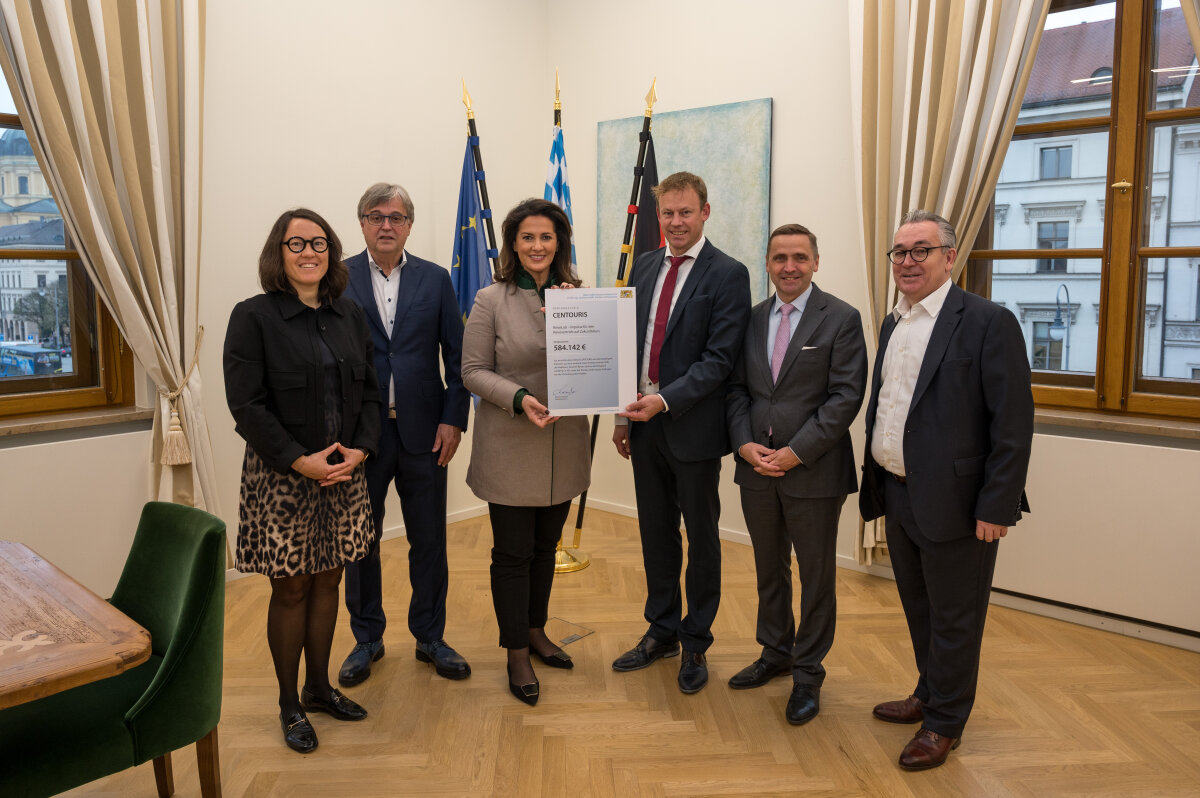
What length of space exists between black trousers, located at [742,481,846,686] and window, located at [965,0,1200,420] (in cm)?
169

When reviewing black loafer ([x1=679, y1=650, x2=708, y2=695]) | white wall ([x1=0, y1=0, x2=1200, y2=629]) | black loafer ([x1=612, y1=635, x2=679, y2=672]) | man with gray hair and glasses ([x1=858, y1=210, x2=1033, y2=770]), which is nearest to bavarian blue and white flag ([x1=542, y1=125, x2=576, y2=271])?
white wall ([x1=0, y1=0, x2=1200, y2=629])

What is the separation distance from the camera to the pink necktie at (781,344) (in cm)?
269

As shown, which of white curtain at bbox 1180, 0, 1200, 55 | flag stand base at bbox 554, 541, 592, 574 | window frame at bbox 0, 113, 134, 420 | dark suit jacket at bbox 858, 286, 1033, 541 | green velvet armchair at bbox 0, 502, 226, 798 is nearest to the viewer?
green velvet armchair at bbox 0, 502, 226, 798

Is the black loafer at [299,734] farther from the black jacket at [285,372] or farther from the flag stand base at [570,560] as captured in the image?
the flag stand base at [570,560]

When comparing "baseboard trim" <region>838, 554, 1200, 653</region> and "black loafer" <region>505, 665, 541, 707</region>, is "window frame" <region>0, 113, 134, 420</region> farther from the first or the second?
"baseboard trim" <region>838, 554, 1200, 653</region>

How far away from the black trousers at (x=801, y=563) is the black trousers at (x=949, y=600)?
22 centimetres

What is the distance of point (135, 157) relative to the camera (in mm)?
3469

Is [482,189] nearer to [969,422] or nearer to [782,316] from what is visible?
[782,316]

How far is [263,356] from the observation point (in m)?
2.36

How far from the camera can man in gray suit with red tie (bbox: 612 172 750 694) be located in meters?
2.77

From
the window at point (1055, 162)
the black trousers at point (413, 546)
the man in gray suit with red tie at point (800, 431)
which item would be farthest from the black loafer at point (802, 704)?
the window at point (1055, 162)

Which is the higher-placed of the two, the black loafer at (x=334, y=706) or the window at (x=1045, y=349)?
the window at (x=1045, y=349)

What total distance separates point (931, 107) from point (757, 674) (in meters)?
2.53

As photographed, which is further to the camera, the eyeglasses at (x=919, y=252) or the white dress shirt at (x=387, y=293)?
the white dress shirt at (x=387, y=293)
